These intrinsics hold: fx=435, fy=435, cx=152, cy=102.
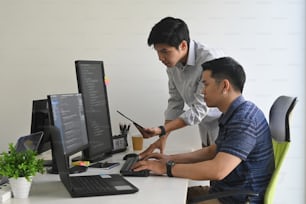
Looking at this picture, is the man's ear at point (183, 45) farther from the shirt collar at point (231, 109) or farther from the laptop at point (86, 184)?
the laptop at point (86, 184)

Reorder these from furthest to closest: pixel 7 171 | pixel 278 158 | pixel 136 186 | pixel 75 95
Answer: pixel 75 95 < pixel 278 158 < pixel 136 186 < pixel 7 171

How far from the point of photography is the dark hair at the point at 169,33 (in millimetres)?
2514

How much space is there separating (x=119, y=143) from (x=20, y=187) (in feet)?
3.92

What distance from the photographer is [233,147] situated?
191 centimetres

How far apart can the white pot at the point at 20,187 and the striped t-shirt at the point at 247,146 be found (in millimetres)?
841

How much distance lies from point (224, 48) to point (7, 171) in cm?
192

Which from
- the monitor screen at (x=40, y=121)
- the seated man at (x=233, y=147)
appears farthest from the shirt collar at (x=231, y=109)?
the monitor screen at (x=40, y=121)

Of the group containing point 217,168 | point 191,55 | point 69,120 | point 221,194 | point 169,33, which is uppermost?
point 169,33

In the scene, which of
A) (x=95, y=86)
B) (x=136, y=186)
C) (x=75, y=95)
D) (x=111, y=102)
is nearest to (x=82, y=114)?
(x=75, y=95)

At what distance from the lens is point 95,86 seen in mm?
2588

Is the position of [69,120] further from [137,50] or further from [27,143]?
[137,50]

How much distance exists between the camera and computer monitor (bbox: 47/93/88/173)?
197 cm

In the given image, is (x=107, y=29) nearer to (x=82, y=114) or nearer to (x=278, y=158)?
(x=82, y=114)

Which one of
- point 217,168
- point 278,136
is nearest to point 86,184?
point 217,168
